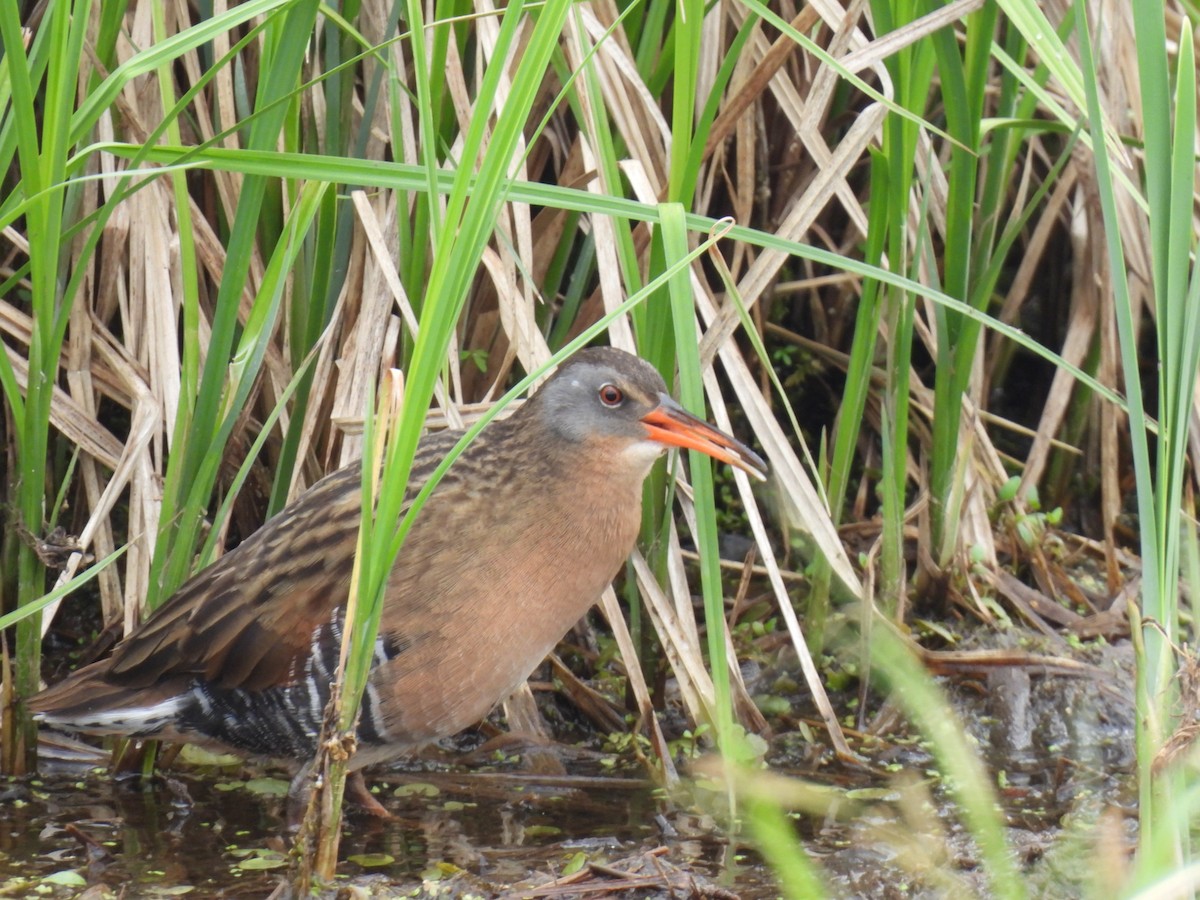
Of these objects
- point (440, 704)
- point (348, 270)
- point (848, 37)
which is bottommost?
Result: point (440, 704)

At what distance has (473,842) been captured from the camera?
8.91ft

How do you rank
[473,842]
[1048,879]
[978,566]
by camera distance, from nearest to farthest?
[1048,879] → [473,842] → [978,566]

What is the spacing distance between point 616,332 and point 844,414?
497 mm

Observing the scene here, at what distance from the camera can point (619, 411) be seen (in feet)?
9.15

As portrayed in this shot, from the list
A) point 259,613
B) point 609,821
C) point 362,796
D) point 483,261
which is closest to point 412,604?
point 259,613

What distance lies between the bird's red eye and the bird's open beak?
66mm

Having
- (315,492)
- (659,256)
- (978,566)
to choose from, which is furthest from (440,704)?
(978,566)

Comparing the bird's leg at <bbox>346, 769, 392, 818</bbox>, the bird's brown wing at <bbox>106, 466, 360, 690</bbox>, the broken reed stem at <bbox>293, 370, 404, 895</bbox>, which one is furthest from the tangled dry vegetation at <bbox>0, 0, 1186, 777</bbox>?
the broken reed stem at <bbox>293, 370, 404, 895</bbox>

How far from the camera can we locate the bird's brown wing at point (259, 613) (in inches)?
105

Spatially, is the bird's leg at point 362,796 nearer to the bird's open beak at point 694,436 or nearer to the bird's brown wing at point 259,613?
the bird's brown wing at point 259,613

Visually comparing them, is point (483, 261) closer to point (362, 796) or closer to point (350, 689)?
point (362, 796)

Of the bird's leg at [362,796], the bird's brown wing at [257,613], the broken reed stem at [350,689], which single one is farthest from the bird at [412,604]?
the broken reed stem at [350,689]

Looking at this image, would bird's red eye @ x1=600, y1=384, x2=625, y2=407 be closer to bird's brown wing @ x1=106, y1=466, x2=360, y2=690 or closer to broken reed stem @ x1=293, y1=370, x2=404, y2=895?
bird's brown wing @ x1=106, y1=466, x2=360, y2=690

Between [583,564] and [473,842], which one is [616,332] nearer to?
→ [583,564]
